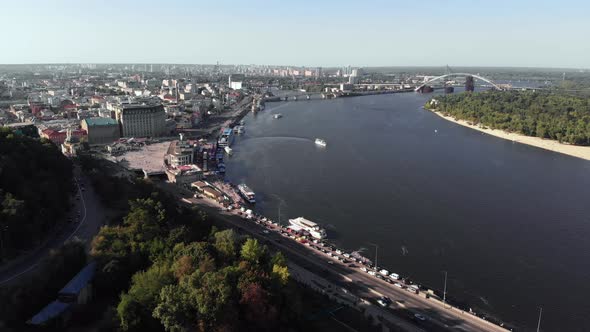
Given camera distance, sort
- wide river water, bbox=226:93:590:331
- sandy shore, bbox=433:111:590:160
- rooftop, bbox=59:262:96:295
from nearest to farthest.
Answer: rooftop, bbox=59:262:96:295, wide river water, bbox=226:93:590:331, sandy shore, bbox=433:111:590:160

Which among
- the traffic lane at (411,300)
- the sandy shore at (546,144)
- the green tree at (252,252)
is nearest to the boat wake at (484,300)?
the traffic lane at (411,300)

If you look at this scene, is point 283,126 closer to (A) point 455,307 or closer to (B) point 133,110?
(B) point 133,110

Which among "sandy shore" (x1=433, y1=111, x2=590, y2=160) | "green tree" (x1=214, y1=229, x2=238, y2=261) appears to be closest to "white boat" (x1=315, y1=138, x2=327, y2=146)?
"sandy shore" (x1=433, y1=111, x2=590, y2=160)

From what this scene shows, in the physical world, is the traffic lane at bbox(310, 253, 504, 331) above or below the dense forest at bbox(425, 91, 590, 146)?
below

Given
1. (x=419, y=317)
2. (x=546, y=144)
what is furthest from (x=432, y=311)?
(x=546, y=144)

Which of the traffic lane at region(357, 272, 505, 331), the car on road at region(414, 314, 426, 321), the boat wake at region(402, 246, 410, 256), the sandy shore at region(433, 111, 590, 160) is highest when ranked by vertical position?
the sandy shore at region(433, 111, 590, 160)

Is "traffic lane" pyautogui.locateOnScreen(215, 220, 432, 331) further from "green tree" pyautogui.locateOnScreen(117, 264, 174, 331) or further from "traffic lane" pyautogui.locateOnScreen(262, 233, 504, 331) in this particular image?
"green tree" pyautogui.locateOnScreen(117, 264, 174, 331)

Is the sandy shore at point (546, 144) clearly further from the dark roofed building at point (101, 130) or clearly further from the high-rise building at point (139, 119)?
the dark roofed building at point (101, 130)

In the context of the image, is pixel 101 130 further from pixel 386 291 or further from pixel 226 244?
pixel 386 291
